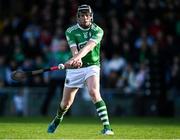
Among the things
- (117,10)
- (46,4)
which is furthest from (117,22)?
(46,4)

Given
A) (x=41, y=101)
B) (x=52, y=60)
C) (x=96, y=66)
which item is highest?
(x=96, y=66)

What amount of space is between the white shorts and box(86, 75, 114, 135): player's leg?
127 mm

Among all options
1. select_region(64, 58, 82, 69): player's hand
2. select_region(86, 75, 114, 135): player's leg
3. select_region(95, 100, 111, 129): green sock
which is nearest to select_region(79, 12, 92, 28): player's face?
select_region(64, 58, 82, 69): player's hand

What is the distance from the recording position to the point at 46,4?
88.6ft

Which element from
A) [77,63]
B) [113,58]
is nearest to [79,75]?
[77,63]

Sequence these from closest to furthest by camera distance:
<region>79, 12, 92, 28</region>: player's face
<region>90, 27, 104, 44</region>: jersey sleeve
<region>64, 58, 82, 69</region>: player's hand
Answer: <region>64, 58, 82, 69</region>: player's hand < <region>79, 12, 92, 28</region>: player's face < <region>90, 27, 104, 44</region>: jersey sleeve

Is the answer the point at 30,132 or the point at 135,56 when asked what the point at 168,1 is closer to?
the point at 135,56

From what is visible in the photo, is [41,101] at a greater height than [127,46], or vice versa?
[127,46]

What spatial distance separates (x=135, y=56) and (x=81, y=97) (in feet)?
7.68

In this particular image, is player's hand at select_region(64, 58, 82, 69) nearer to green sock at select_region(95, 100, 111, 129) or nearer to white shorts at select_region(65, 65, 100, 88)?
white shorts at select_region(65, 65, 100, 88)

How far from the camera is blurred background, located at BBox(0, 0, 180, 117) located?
2308 cm

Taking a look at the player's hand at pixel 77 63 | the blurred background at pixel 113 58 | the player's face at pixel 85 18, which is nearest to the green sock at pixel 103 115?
the player's hand at pixel 77 63

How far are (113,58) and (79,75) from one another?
10.2 meters

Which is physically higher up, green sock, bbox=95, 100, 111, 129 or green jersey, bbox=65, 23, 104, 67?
green jersey, bbox=65, 23, 104, 67
